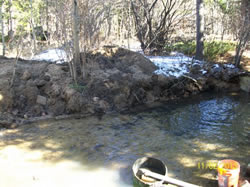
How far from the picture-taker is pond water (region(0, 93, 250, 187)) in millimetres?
4055

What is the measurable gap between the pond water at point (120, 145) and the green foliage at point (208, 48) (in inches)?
166

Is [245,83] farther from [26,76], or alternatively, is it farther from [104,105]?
[26,76]

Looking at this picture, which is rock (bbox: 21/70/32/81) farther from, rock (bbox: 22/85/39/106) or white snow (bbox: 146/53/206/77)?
white snow (bbox: 146/53/206/77)

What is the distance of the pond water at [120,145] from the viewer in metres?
4.05

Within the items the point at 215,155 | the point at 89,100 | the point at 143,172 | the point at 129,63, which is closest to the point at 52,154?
the point at 143,172

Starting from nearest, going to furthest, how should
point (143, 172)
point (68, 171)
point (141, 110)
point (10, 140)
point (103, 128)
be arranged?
1. point (143, 172)
2. point (68, 171)
3. point (10, 140)
4. point (103, 128)
5. point (141, 110)

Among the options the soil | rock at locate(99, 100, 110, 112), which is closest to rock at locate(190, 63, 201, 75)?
the soil

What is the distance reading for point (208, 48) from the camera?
1114 centimetres

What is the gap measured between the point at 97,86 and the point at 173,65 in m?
3.05

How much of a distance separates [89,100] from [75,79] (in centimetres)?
77

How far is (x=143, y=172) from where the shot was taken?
355cm

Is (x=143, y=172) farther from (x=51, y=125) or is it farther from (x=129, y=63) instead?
(x=129, y=63)

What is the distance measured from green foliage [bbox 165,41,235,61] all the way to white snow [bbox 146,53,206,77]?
1691 millimetres

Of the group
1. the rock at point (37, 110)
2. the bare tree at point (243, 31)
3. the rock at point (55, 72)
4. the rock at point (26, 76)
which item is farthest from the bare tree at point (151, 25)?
the rock at point (37, 110)
